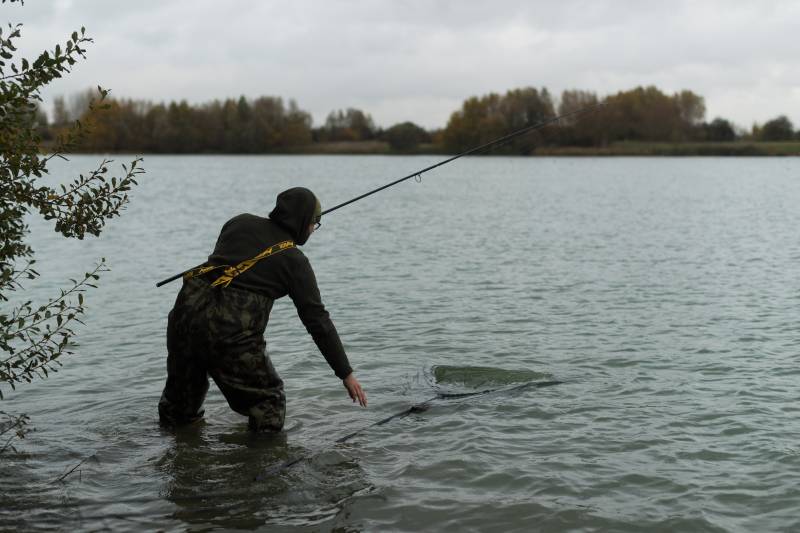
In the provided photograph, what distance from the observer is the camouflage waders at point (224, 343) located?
671 cm

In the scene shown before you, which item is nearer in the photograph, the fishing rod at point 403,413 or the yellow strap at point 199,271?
the yellow strap at point 199,271

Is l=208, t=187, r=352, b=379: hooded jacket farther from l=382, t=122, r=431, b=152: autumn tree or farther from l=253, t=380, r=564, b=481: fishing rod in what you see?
l=382, t=122, r=431, b=152: autumn tree

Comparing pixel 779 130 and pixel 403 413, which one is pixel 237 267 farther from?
pixel 779 130

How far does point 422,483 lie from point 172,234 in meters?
23.6

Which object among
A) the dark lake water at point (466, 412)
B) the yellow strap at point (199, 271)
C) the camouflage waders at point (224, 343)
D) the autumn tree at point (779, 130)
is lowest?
the dark lake water at point (466, 412)

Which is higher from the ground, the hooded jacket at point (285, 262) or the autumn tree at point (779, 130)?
the autumn tree at point (779, 130)

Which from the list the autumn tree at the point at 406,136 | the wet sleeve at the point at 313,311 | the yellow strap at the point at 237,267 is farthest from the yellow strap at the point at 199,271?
the autumn tree at the point at 406,136

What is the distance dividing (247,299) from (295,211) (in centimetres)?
84

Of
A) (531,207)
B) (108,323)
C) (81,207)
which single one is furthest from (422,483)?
(531,207)

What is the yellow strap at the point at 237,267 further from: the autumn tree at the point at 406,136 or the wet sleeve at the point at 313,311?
the autumn tree at the point at 406,136

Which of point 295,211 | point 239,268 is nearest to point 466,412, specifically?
point 295,211

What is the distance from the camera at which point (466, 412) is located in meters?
8.94

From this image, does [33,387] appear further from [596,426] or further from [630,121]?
[630,121]

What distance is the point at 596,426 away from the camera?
845cm
